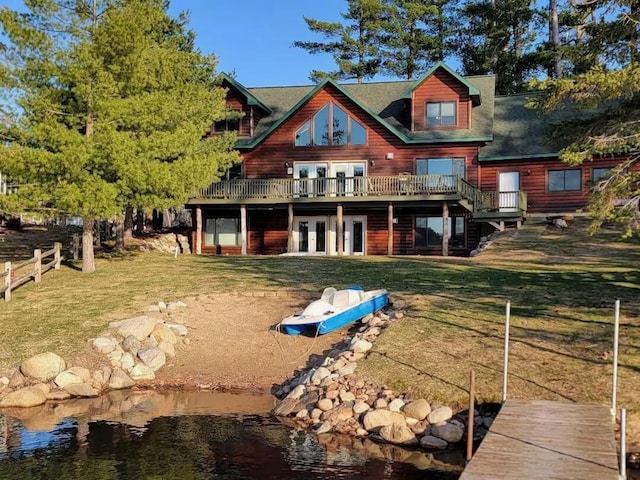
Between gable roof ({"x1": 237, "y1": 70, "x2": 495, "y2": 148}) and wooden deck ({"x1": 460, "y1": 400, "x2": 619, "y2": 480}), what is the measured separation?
22119mm

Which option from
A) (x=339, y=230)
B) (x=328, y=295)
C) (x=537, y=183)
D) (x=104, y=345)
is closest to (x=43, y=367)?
(x=104, y=345)

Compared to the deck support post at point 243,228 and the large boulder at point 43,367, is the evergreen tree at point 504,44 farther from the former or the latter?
the large boulder at point 43,367

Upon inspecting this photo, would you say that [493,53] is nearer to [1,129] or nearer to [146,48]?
[146,48]

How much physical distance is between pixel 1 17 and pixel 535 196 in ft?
75.1

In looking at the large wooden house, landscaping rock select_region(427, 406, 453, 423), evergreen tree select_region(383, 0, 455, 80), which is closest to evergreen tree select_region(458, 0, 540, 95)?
evergreen tree select_region(383, 0, 455, 80)

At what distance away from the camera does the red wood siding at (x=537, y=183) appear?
30.6 metres

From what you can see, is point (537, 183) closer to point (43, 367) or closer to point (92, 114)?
point (92, 114)

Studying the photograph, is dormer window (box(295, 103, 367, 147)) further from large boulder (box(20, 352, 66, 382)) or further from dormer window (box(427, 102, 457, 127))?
large boulder (box(20, 352, 66, 382))

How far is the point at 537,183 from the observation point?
102 ft

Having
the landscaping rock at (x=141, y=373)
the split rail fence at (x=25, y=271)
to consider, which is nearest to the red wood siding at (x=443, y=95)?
the split rail fence at (x=25, y=271)

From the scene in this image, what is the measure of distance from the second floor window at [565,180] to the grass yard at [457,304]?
3127mm

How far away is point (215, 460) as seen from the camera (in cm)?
956

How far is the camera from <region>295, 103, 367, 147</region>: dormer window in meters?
31.6

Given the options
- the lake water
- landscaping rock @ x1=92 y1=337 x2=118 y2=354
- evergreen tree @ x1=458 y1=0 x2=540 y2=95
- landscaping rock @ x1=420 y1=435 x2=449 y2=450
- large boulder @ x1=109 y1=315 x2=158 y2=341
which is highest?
evergreen tree @ x1=458 y1=0 x2=540 y2=95
